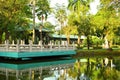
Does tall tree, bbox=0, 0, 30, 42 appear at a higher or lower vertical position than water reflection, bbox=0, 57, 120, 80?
higher

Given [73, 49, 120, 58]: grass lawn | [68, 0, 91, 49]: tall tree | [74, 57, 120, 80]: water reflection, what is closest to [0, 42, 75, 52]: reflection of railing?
[73, 49, 120, 58]: grass lawn

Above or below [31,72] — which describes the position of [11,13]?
above

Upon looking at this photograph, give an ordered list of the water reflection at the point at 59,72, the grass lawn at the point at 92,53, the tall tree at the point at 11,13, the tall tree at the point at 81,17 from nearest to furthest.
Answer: the water reflection at the point at 59,72
the tall tree at the point at 11,13
the grass lawn at the point at 92,53
the tall tree at the point at 81,17

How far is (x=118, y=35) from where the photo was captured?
40000 mm

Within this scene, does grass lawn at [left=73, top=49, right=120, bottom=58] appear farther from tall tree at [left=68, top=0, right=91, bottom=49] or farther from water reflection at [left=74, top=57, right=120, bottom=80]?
water reflection at [left=74, top=57, right=120, bottom=80]

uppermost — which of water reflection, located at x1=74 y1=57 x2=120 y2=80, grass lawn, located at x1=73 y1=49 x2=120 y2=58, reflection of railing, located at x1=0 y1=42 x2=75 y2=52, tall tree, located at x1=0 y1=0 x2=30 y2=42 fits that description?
tall tree, located at x1=0 y1=0 x2=30 y2=42

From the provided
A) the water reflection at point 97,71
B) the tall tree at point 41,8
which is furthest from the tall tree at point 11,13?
the water reflection at point 97,71

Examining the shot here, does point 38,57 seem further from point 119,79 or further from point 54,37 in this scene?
point 54,37

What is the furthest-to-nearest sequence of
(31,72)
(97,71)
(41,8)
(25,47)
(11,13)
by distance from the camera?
(41,8) < (11,13) < (25,47) < (97,71) < (31,72)

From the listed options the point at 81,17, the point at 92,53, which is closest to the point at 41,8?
the point at 81,17

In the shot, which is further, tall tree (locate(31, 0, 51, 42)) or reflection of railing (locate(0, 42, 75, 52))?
tall tree (locate(31, 0, 51, 42))

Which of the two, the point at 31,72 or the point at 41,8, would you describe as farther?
the point at 41,8

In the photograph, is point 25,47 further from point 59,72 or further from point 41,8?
point 41,8

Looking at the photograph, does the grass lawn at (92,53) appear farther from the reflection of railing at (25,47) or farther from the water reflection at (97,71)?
the water reflection at (97,71)
